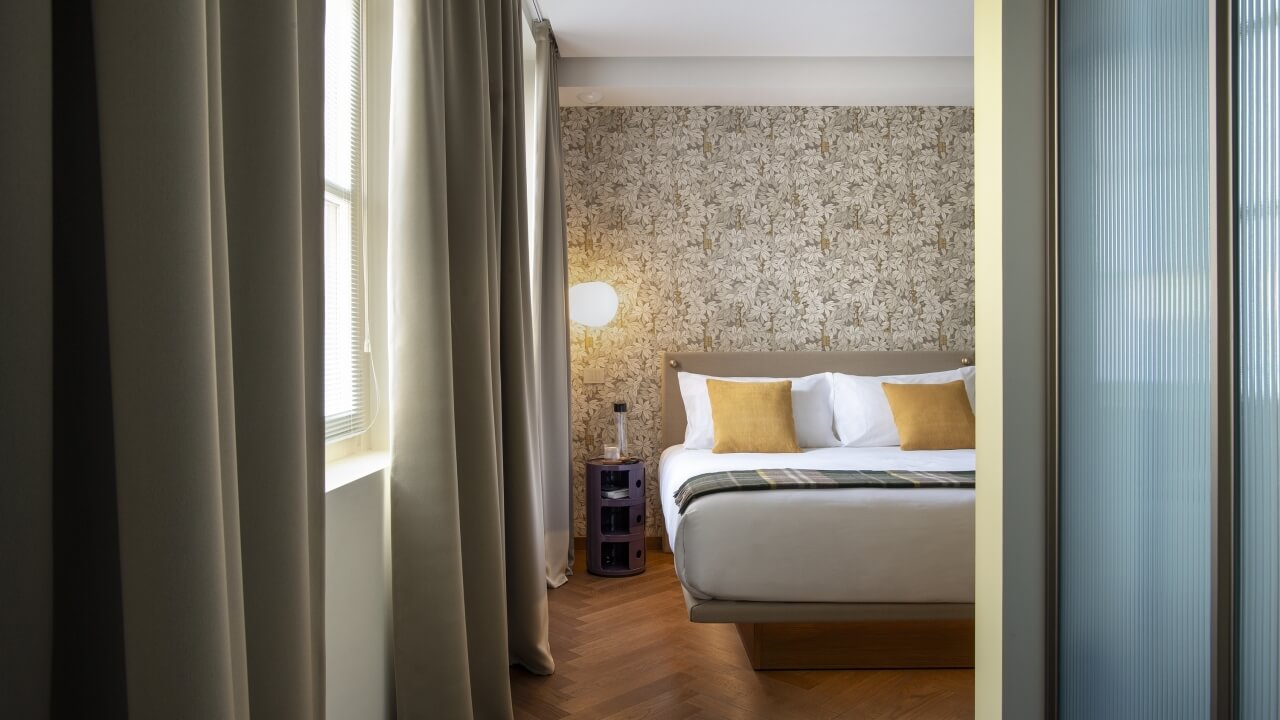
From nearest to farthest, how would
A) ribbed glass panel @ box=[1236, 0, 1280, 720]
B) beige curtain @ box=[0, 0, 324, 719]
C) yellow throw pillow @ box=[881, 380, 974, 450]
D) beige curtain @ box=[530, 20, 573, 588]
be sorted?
1. beige curtain @ box=[0, 0, 324, 719]
2. ribbed glass panel @ box=[1236, 0, 1280, 720]
3. beige curtain @ box=[530, 20, 573, 588]
4. yellow throw pillow @ box=[881, 380, 974, 450]

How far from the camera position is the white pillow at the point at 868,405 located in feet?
13.8

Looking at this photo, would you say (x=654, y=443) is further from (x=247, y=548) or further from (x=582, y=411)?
(x=247, y=548)

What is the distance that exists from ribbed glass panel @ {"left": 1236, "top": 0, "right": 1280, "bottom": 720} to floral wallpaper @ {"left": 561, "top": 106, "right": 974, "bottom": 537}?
11.6ft

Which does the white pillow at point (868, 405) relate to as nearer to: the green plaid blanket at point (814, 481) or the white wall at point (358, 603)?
the green plaid blanket at point (814, 481)

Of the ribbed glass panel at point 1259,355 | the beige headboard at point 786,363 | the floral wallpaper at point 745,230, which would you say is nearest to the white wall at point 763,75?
the floral wallpaper at point 745,230

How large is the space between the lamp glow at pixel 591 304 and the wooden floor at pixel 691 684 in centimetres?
179

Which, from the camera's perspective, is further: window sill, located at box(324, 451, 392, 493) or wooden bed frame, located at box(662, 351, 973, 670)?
wooden bed frame, located at box(662, 351, 973, 670)

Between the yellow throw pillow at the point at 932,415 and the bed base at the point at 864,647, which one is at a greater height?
the yellow throw pillow at the point at 932,415

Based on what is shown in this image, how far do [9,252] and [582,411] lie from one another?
4057mm

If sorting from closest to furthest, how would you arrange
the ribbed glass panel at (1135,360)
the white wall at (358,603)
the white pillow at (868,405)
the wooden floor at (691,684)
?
1. the ribbed glass panel at (1135,360)
2. the white wall at (358,603)
3. the wooden floor at (691,684)
4. the white pillow at (868,405)

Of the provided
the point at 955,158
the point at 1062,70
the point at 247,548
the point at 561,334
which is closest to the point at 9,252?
the point at 247,548

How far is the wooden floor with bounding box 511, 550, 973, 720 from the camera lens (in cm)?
242

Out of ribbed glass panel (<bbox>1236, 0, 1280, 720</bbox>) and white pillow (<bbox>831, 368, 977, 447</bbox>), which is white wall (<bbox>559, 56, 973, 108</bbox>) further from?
ribbed glass panel (<bbox>1236, 0, 1280, 720</bbox>)

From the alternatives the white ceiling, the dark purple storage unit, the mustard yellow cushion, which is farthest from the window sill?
the white ceiling
